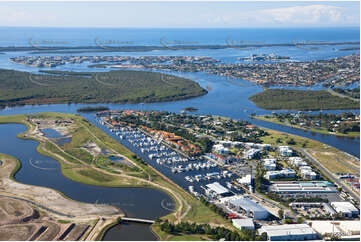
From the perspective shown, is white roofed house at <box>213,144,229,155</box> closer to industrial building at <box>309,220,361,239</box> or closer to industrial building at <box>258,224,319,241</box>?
industrial building at <box>309,220,361,239</box>

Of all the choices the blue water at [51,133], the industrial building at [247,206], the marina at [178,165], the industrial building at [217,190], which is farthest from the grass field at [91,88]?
the industrial building at [247,206]

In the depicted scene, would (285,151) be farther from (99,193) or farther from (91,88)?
(91,88)

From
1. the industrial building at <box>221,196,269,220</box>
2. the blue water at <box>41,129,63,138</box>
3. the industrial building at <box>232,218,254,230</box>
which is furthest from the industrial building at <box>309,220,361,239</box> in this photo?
the blue water at <box>41,129,63,138</box>

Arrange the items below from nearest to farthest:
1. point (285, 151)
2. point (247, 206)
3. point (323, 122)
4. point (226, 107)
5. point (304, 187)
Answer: point (247, 206) < point (304, 187) < point (285, 151) < point (323, 122) < point (226, 107)

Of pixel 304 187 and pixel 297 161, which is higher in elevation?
pixel 297 161

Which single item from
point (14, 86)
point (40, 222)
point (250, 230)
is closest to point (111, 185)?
point (40, 222)

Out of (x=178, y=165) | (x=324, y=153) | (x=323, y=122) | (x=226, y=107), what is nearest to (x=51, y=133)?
(x=178, y=165)

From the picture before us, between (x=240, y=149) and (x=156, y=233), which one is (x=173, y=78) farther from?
(x=156, y=233)
